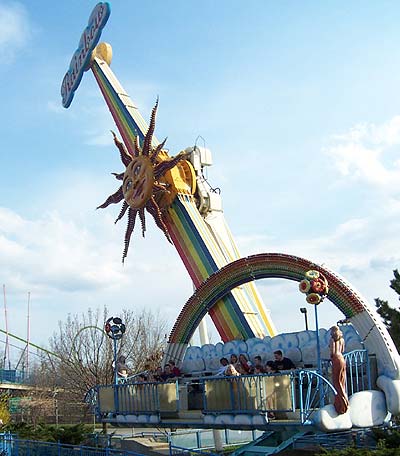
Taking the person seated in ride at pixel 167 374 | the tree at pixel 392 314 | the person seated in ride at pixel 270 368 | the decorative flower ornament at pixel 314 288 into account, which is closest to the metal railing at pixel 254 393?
the person seated in ride at pixel 270 368

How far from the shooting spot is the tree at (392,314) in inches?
765

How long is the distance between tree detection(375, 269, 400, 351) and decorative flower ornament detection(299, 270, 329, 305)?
736cm

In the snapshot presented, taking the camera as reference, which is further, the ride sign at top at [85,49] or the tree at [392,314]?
the ride sign at top at [85,49]

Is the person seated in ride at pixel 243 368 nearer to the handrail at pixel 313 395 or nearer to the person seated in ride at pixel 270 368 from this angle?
the person seated in ride at pixel 270 368

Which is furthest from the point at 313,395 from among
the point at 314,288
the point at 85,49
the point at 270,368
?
the point at 85,49

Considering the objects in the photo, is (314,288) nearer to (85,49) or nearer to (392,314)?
(392,314)

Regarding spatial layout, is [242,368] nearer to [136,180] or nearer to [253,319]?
[253,319]

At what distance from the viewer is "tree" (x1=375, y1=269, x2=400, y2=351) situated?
19.4m

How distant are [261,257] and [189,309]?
151 inches

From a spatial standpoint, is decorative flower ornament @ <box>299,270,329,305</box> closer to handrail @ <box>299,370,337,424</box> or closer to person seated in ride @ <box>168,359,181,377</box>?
handrail @ <box>299,370,337,424</box>

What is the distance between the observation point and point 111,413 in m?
18.6

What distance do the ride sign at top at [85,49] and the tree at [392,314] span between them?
1711 cm

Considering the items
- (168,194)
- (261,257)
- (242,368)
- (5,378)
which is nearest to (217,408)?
(242,368)

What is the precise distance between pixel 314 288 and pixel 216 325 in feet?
26.4
